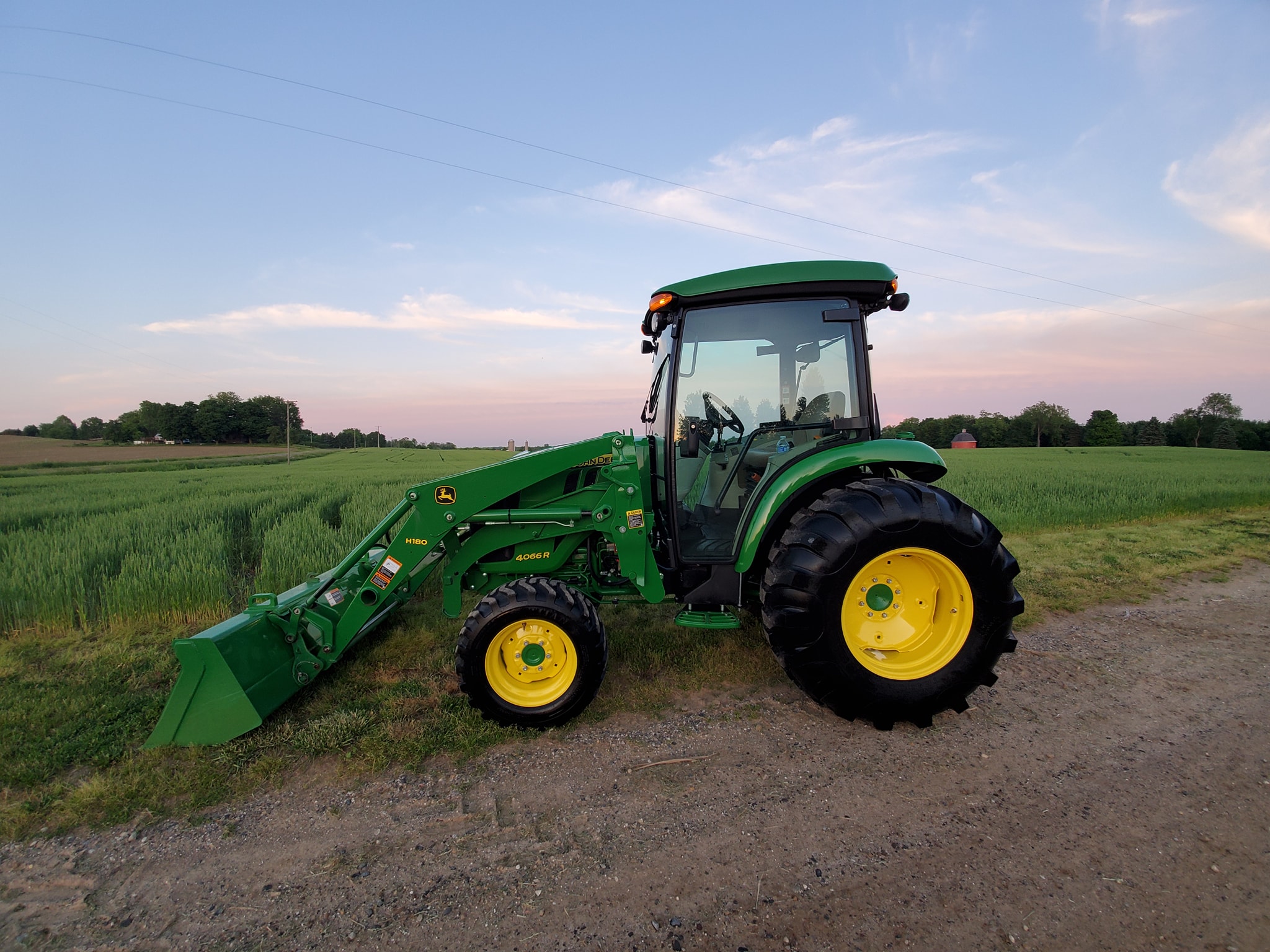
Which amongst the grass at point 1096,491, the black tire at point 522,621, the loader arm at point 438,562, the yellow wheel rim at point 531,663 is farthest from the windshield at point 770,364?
the grass at point 1096,491

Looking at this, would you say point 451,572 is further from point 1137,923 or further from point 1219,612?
point 1219,612

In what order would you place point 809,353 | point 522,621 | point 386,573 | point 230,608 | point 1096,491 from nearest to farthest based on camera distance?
point 522,621, point 386,573, point 809,353, point 230,608, point 1096,491

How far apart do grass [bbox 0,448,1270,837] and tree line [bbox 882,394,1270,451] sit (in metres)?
39.2

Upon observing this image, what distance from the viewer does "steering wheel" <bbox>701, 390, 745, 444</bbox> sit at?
3561 mm

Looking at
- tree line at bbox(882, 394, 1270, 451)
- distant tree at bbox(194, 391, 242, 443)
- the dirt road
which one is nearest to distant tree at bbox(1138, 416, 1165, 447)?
tree line at bbox(882, 394, 1270, 451)

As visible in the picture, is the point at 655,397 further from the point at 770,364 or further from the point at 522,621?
the point at 522,621

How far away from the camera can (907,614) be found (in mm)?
3230

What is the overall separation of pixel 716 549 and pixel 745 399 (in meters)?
0.92

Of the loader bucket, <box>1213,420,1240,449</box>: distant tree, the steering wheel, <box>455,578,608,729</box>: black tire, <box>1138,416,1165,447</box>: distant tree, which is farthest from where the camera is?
<box>1138,416,1165,447</box>: distant tree

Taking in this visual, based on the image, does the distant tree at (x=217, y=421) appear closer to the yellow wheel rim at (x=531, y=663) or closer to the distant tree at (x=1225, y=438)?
the yellow wheel rim at (x=531, y=663)

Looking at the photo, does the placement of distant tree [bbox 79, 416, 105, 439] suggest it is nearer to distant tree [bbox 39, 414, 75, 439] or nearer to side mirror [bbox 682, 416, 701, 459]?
distant tree [bbox 39, 414, 75, 439]

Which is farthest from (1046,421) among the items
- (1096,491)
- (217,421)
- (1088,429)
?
(217,421)

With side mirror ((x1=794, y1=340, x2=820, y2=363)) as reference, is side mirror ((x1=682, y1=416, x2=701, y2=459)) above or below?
below

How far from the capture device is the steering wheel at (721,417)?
11.7ft
